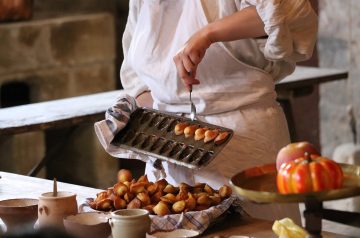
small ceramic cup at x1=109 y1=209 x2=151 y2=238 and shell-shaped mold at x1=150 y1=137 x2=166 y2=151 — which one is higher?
shell-shaped mold at x1=150 y1=137 x2=166 y2=151

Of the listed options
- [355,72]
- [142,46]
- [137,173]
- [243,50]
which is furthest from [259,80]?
[137,173]

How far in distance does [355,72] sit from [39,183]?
3.37 m

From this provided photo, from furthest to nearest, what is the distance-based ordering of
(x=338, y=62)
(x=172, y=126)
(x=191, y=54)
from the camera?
(x=338, y=62) < (x=172, y=126) < (x=191, y=54)

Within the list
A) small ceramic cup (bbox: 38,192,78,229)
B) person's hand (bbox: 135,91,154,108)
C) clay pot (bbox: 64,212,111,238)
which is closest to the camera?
clay pot (bbox: 64,212,111,238)

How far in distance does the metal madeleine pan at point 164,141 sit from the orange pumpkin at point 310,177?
900mm

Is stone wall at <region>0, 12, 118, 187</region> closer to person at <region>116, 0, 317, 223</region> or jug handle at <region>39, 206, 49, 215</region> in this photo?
person at <region>116, 0, 317, 223</region>

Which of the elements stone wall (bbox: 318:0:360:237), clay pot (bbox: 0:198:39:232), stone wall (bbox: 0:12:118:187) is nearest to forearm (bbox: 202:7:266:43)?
clay pot (bbox: 0:198:39:232)

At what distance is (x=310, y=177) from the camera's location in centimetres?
224

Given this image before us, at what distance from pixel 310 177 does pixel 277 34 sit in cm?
104

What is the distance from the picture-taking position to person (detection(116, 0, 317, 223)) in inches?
132

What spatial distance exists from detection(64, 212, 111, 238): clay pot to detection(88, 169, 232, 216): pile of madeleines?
0.13m

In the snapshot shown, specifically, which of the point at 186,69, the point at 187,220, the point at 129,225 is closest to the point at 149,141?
the point at 186,69

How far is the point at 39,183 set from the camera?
3.73 metres

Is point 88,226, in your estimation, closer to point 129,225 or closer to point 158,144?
point 129,225
